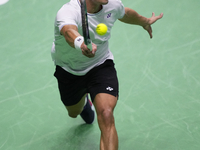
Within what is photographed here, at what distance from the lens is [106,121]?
313cm

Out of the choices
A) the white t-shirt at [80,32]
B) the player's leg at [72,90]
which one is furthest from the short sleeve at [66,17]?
the player's leg at [72,90]

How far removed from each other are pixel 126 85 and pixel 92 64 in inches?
54.3

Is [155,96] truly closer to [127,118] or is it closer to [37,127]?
[127,118]

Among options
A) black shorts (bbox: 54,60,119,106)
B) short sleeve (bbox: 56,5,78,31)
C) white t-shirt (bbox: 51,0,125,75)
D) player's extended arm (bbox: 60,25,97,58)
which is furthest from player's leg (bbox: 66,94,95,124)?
player's extended arm (bbox: 60,25,97,58)

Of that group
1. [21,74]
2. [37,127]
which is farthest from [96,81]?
[21,74]

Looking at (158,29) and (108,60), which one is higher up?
(108,60)

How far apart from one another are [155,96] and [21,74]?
7.05ft

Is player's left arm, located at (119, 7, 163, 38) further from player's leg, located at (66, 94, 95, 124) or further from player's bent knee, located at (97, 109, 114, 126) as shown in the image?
player's bent knee, located at (97, 109, 114, 126)

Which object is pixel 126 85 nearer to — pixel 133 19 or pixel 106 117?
pixel 133 19

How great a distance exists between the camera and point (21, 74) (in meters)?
5.33

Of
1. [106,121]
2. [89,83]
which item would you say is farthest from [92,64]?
[106,121]

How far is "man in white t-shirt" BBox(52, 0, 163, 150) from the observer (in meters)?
3.08

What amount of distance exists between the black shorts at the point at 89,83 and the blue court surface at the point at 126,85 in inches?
28.2

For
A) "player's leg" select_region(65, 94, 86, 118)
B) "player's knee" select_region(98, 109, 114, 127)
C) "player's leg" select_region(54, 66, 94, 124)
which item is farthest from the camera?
"player's leg" select_region(65, 94, 86, 118)
